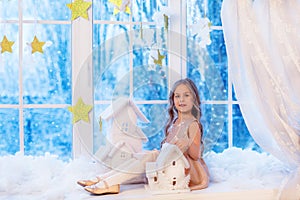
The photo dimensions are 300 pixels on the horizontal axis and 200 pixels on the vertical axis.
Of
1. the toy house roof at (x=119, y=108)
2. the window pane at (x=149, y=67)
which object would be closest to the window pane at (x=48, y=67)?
the toy house roof at (x=119, y=108)

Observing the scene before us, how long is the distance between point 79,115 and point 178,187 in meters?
0.61

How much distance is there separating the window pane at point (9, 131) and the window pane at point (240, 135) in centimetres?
119

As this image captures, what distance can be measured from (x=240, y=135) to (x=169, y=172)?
647 millimetres

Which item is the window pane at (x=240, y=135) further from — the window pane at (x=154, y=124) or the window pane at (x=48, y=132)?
the window pane at (x=48, y=132)

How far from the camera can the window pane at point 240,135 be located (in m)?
2.20

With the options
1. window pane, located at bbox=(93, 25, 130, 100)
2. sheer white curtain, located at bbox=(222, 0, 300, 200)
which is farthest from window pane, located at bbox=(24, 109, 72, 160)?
sheer white curtain, located at bbox=(222, 0, 300, 200)

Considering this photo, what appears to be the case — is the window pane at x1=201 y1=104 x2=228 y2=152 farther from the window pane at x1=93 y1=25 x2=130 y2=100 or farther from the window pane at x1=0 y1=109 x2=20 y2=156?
the window pane at x1=0 y1=109 x2=20 y2=156

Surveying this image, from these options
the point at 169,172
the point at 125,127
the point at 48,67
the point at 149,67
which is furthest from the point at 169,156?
the point at 48,67

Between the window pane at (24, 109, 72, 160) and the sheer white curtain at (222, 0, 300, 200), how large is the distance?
0.90 m

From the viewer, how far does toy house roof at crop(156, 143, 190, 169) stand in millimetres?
1735

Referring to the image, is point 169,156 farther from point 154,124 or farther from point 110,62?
point 110,62

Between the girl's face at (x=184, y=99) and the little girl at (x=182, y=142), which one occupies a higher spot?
the girl's face at (x=184, y=99)

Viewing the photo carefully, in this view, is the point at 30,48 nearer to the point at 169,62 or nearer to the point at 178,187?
the point at 169,62

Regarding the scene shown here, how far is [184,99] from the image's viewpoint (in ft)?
6.08
